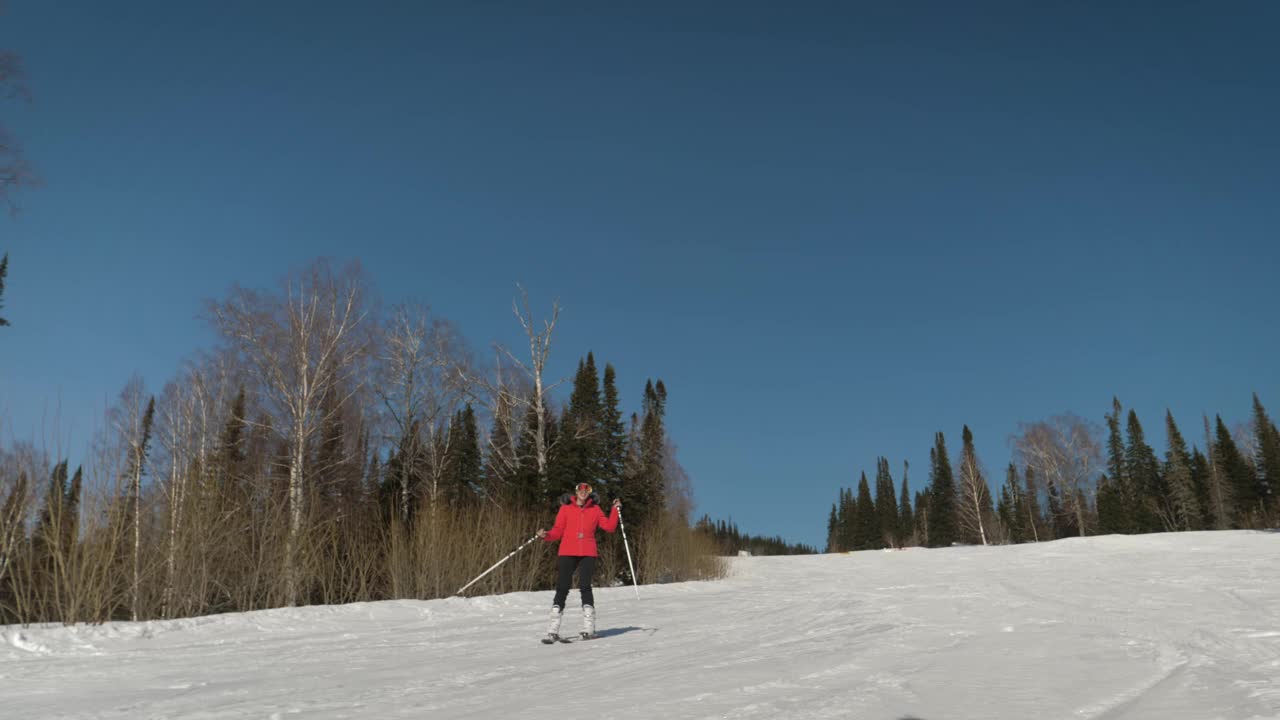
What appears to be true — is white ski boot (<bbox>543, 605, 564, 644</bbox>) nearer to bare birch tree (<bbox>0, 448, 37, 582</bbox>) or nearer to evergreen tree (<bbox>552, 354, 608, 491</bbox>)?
bare birch tree (<bbox>0, 448, 37, 582</bbox>)

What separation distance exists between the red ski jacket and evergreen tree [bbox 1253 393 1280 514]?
199 ft

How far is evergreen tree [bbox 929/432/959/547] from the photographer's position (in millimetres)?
74875

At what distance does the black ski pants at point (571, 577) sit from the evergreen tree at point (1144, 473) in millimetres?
64938

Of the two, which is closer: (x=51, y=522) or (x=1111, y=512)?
(x=51, y=522)

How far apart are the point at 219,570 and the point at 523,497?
1277 centimetres

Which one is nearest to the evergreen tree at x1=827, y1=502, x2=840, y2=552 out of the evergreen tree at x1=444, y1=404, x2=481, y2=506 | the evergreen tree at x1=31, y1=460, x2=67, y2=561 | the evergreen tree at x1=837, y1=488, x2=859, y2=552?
the evergreen tree at x1=837, y1=488, x2=859, y2=552

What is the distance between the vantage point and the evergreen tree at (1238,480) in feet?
182

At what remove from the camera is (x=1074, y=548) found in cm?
2886

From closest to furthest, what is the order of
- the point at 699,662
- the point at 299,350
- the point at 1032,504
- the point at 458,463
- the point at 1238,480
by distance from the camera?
the point at 699,662 < the point at 299,350 < the point at 458,463 < the point at 1238,480 < the point at 1032,504

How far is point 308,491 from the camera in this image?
67.4 ft

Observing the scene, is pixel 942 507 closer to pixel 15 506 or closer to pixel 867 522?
pixel 867 522

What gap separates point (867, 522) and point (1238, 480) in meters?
44.4

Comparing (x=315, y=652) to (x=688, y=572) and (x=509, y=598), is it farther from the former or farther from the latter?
(x=688, y=572)

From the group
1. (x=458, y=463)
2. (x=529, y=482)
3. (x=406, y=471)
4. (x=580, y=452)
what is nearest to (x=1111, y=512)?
(x=580, y=452)
